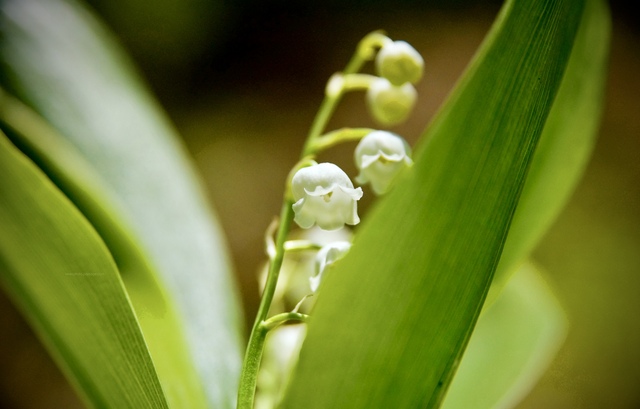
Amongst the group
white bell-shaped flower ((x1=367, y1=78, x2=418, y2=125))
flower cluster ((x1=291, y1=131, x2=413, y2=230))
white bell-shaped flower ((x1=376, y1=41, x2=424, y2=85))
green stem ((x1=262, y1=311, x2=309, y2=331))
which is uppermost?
white bell-shaped flower ((x1=376, y1=41, x2=424, y2=85))

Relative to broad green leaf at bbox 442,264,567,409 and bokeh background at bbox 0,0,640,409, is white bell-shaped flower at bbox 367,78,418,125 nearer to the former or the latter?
broad green leaf at bbox 442,264,567,409

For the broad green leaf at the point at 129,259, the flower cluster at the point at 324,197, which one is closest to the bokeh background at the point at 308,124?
the broad green leaf at the point at 129,259

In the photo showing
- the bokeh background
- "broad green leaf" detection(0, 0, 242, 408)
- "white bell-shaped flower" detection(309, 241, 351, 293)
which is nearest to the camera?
"white bell-shaped flower" detection(309, 241, 351, 293)

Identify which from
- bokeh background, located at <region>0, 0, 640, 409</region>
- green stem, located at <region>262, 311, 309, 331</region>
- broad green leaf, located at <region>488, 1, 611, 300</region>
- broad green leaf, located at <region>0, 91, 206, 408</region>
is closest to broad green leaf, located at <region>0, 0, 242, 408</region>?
broad green leaf, located at <region>0, 91, 206, 408</region>

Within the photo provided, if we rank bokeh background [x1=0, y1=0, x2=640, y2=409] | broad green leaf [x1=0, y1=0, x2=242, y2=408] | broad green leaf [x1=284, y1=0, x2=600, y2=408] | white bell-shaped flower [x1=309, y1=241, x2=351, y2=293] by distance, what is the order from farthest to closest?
1. bokeh background [x1=0, y1=0, x2=640, y2=409]
2. broad green leaf [x1=0, y1=0, x2=242, y2=408]
3. white bell-shaped flower [x1=309, y1=241, x2=351, y2=293]
4. broad green leaf [x1=284, y1=0, x2=600, y2=408]

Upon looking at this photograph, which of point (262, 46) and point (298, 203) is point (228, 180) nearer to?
point (262, 46)

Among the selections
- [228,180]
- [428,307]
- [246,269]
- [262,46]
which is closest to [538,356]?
[428,307]
